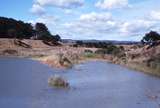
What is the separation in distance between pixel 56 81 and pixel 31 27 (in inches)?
4554

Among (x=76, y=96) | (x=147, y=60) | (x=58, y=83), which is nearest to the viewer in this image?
(x=76, y=96)

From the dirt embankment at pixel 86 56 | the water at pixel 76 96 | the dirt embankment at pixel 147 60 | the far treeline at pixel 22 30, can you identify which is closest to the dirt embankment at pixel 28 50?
the dirt embankment at pixel 86 56

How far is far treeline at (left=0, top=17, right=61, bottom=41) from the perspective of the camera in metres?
136

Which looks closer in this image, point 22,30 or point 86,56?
point 86,56

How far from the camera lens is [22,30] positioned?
5659 inches

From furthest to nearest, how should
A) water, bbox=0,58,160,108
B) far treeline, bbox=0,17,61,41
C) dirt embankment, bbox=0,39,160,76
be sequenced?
far treeline, bbox=0,17,61,41 < dirt embankment, bbox=0,39,160,76 < water, bbox=0,58,160,108

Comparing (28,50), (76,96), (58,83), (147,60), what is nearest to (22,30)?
(28,50)

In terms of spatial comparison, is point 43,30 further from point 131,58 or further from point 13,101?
point 13,101

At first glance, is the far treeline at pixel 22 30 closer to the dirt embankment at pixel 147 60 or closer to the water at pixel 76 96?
the dirt embankment at pixel 147 60

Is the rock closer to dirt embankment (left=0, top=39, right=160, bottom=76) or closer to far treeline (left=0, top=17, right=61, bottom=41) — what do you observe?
dirt embankment (left=0, top=39, right=160, bottom=76)

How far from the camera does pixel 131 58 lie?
74625 mm

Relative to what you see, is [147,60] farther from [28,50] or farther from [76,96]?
[28,50]

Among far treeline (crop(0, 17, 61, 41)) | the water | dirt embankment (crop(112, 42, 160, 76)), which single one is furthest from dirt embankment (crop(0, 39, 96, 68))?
the water

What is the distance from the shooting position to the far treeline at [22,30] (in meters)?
136
